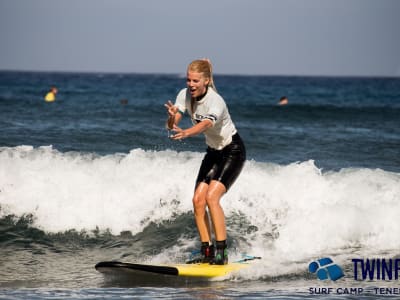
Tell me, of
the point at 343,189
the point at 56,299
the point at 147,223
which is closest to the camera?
the point at 56,299

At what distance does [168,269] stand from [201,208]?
2.39 ft

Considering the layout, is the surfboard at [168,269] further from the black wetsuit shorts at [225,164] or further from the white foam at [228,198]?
the white foam at [228,198]

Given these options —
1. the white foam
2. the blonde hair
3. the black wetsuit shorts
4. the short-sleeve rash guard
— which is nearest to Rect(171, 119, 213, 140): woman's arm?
the short-sleeve rash guard

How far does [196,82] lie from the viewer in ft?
22.1

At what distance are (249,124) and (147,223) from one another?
40.7 ft

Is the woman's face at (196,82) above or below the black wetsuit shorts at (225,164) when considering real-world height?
above

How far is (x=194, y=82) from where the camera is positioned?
6.73 m

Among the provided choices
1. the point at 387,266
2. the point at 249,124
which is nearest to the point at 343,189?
the point at 387,266

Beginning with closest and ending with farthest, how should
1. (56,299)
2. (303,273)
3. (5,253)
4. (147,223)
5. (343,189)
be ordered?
1. (56,299)
2. (303,273)
3. (5,253)
4. (147,223)
5. (343,189)

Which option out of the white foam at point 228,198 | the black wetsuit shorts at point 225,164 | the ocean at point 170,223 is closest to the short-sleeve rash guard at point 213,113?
the black wetsuit shorts at point 225,164

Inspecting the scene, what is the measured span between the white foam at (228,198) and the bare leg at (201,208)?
186 cm

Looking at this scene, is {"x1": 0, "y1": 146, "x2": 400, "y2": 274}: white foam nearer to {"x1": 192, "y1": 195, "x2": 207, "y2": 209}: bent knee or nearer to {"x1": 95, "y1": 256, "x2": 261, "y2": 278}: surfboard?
{"x1": 95, "y1": 256, "x2": 261, "y2": 278}: surfboard

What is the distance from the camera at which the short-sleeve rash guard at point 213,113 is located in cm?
673

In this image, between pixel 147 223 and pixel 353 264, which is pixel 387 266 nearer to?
pixel 353 264
